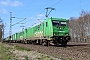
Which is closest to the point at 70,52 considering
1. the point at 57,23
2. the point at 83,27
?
the point at 57,23

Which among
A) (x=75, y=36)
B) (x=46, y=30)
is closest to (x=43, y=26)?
(x=46, y=30)

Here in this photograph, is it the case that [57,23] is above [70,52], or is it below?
above

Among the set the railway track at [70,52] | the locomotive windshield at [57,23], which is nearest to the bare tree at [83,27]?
the locomotive windshield at [57,23]

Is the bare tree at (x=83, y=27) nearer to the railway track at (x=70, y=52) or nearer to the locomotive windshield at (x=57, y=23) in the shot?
the locomotive windshield at (x=57, y=23)

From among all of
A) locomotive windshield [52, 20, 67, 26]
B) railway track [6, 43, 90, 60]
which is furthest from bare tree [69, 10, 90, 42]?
railway track [6, 43, 90, 60]

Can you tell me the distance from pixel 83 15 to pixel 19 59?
60166mm

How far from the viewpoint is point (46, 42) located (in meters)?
28.4

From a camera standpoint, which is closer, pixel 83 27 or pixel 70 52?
pixel 70 52

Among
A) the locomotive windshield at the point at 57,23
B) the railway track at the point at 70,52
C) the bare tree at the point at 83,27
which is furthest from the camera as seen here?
the bare tree at the point at 83,27

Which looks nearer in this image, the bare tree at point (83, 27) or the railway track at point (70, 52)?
the railway track at point (70, 52)

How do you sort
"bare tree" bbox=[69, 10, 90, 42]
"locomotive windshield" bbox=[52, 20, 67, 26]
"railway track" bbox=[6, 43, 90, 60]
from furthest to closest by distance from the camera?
1. "bare tree" bbox=[69, 10, 90, 42]
2. "locomotive windshield" bbox=[52, 20, 67, 26]
3. "railway track" bbox=[6, 43, 90, 60]

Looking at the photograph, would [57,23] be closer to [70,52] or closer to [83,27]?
[70,52]

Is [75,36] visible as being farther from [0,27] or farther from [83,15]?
[0,27]

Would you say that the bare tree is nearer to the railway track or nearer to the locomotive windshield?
the locomotive windshield
